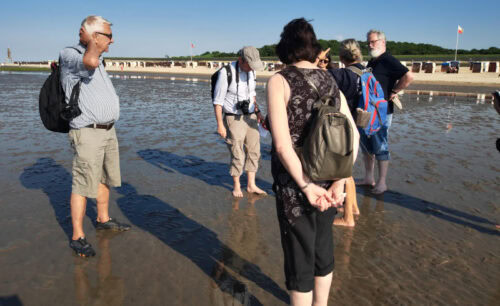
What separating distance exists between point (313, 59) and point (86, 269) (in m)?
2.84

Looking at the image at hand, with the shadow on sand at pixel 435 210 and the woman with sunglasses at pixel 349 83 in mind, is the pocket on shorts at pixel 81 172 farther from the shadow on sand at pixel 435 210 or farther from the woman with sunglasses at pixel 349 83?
the shadow on sand at pixel 435 210

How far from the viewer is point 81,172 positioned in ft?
10.9

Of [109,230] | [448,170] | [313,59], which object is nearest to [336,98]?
[313,59]

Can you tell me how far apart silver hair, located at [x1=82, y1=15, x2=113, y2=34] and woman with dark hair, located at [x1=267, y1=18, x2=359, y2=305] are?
6.24ft

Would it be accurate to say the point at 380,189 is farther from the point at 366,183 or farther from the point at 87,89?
the point at 87,89

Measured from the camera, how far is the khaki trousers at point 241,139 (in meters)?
4.86

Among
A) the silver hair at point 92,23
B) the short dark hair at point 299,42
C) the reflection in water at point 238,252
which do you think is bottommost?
the reflection in water at point 238,252

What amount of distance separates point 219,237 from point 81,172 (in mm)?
1645

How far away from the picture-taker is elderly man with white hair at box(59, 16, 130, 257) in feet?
9.90

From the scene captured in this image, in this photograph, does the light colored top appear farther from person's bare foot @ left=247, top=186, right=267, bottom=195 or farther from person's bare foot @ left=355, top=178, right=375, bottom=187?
person's bare foot @ left=355, top=178, right=375, bottom=187

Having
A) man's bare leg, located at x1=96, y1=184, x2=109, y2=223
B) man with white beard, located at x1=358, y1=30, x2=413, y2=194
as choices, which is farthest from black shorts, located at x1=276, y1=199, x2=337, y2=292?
man with white beard, located at x1=358, y1=30, x2=413, y2=194

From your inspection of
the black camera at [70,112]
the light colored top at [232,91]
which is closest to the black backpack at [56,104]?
the black camera at [70,112]

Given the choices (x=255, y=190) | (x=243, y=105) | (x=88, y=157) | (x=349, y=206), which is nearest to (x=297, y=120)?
(x=88, y=157)

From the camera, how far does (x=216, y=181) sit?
5.80 meters
